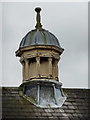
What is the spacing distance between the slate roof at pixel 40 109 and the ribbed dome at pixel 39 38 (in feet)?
8.43

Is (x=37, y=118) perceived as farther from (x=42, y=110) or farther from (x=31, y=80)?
(x=31, y=80)

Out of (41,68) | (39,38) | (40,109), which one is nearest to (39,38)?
(39,38)

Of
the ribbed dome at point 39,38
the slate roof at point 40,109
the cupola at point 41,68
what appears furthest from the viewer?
the ribbed dome at point 39,38

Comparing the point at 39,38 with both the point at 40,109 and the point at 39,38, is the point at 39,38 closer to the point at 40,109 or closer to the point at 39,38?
the point at 39,38

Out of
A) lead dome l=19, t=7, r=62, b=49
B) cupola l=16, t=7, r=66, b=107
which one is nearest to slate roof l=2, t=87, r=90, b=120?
cupola l=16, t=7, r=66, b=107

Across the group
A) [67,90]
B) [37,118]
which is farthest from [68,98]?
[37,118]

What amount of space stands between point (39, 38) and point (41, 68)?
161 centimetres

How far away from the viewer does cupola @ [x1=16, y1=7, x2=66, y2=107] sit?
26.4 metres

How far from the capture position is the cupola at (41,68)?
2644 cm

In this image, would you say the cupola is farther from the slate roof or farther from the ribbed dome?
the slate roof

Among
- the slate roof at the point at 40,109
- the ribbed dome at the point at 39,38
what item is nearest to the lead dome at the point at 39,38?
the ribbed dome at the point at 39,38

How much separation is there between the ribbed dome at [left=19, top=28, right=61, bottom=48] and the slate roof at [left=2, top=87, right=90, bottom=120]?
2.57 meters

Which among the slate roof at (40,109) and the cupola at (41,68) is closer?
the slate roof at (40,109)

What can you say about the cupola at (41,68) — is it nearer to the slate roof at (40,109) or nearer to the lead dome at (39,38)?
the lead dome at (39,38)
